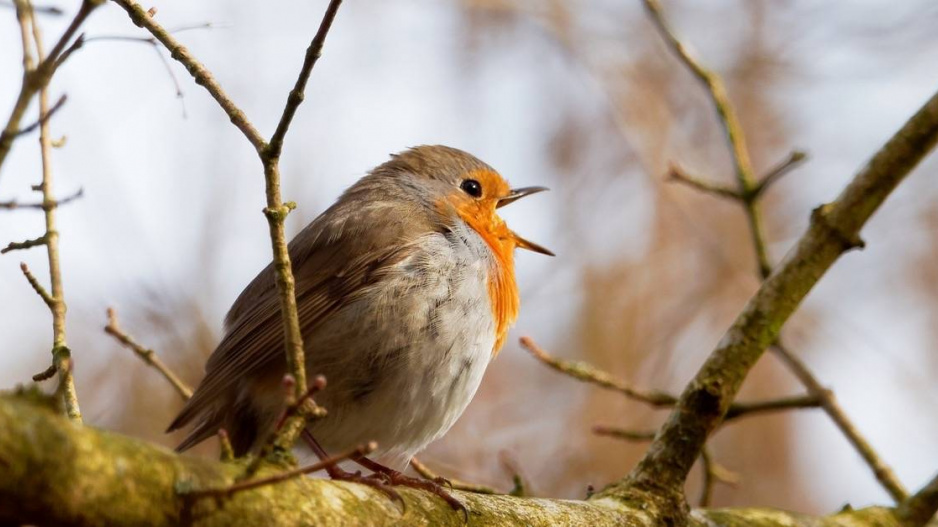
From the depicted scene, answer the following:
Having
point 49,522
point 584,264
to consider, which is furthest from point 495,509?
point 584,264

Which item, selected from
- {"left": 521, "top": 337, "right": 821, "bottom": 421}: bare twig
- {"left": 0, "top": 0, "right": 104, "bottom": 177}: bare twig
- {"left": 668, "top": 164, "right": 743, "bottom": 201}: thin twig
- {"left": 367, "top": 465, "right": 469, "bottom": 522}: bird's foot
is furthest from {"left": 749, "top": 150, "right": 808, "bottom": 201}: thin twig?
{"left": 0, "top": 0, "right": 104, "bottom": 177}: bare twig

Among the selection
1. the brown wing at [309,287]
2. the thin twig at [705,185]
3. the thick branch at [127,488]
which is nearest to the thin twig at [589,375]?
the brown wing at [309,287]

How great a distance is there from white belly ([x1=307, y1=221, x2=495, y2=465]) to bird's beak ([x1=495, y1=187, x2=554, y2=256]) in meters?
0.72

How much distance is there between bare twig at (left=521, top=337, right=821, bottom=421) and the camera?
3.64m

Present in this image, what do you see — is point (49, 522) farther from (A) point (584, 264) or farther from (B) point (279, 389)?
(A) point (584, 264)

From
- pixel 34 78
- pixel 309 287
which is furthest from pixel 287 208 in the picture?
pixel 309 287

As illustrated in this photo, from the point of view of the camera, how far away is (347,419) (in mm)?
3400

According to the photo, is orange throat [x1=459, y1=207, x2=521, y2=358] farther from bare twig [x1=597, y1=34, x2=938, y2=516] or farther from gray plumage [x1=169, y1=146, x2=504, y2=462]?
bare twig [x1=597, y1=34, x2=938, y2=516]

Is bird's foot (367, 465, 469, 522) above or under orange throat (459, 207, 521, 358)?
under

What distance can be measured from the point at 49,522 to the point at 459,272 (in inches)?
85.9

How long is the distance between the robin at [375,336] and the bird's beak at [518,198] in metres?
0.33

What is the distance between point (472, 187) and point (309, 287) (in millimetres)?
1041

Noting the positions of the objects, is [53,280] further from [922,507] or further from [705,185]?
[922,507]

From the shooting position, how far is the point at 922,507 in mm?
3281
